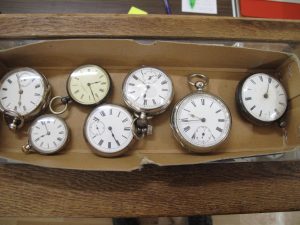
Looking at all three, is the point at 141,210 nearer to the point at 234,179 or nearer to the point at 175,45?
the point at 234,179

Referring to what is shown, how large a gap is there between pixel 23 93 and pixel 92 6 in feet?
1.49

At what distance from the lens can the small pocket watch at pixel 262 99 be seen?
736 mm

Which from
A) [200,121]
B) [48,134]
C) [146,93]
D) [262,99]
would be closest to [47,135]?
[48,134]

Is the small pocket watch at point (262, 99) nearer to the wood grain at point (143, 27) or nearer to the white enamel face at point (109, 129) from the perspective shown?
the wood grain at point (143, 27)

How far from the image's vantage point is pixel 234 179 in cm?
63

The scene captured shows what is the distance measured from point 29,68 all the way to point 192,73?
418 millimetres

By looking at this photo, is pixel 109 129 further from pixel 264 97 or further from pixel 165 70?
pixel 264 97

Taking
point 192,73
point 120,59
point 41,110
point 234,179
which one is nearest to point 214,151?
point 234,179

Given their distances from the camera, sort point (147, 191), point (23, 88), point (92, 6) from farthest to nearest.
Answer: point (92, 6) → point (23, 88) → point (147, 191)

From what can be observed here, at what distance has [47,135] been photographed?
0.71m

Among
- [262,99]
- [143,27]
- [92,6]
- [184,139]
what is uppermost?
[92,6]

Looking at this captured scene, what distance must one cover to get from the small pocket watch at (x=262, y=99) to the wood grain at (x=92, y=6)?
39 cm

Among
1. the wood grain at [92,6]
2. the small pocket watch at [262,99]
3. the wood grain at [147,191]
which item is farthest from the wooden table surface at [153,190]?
the wood grain at [92,6]

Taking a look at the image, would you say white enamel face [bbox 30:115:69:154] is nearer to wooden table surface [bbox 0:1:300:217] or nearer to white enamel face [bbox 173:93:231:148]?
wooden table surface [bbox 0:1:300:217]
